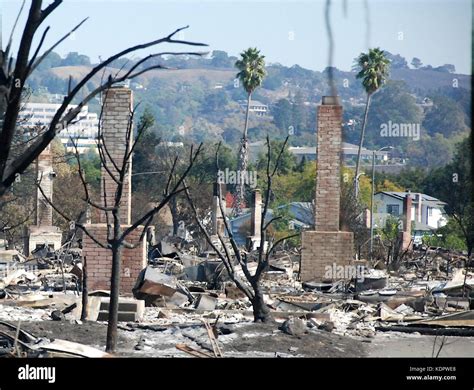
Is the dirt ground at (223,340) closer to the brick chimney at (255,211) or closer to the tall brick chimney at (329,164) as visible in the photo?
the tall brick chimney at (329,164)

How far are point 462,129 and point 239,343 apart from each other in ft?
523

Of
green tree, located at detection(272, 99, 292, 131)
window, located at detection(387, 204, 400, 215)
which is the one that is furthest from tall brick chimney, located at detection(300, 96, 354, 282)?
green tree, located at detection(272, 99, 292, 131)

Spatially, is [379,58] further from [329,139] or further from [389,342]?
[389,342]

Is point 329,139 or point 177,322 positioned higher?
point 329,139

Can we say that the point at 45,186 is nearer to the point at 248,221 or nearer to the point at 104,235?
the point at 104,235

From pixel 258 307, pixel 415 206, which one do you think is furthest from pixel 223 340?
pixel 415 206

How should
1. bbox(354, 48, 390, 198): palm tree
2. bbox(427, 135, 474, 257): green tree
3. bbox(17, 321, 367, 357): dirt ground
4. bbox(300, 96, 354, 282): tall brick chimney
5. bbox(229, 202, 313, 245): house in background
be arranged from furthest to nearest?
bbox(229, 202, 313, 245): house in background, bbox(427, 135, 474, 257): green tree, bbox(354, 48, 390, 198): palm tree, bbox(300, 96, 354, 282): tall brick chimney, bbox(17, 321, 367, 357): dirt ground

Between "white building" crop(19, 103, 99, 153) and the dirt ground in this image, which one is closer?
"white building" crop(19, 103, 99, 153)

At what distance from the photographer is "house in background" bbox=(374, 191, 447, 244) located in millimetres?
80750

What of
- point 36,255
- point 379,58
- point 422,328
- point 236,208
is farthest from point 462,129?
point 422,328

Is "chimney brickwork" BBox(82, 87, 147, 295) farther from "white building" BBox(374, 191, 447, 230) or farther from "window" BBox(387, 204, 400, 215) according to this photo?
"window" BBox(387, 204, 400, 215)

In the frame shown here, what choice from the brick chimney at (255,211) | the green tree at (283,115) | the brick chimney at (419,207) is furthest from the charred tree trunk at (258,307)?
the green tree at (283,115)

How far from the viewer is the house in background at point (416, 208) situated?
80750 mm
